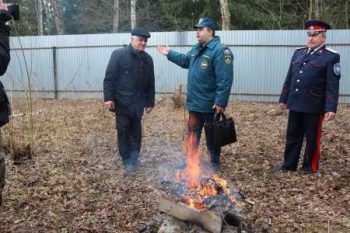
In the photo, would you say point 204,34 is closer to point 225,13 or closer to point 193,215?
point 193,215

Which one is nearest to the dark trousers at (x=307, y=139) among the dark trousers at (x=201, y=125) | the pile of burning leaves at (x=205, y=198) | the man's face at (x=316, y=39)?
the man's face at (x=316, y=39)

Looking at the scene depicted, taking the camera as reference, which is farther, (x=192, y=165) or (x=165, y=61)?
(x=165, y=61)

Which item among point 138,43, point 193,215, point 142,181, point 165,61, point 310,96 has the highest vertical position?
point 138,43

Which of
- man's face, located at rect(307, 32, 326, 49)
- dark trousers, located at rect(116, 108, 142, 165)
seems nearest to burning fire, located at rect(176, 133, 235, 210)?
dark trousers, located at rect(116, 108, 142, 165)

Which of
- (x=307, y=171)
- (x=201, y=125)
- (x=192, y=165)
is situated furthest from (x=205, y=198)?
(x=307, y=171)

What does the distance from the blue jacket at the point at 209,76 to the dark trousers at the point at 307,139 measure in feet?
3.76

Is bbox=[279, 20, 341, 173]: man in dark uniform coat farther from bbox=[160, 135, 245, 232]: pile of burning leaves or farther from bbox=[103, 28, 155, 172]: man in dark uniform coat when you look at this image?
bbox=[103, 28, 155, 172]: man in dark uniform coat

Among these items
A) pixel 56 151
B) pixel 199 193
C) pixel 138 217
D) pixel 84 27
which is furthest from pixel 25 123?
pixel 84 27

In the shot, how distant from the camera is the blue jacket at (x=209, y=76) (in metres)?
5.77

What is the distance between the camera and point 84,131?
9.56 metres

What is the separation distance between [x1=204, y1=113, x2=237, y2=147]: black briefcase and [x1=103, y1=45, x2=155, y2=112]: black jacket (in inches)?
46.4

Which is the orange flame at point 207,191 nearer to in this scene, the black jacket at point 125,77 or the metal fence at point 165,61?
the black jacket at point 125,77

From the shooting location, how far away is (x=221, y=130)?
230 inches

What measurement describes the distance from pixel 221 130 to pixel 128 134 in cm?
147
